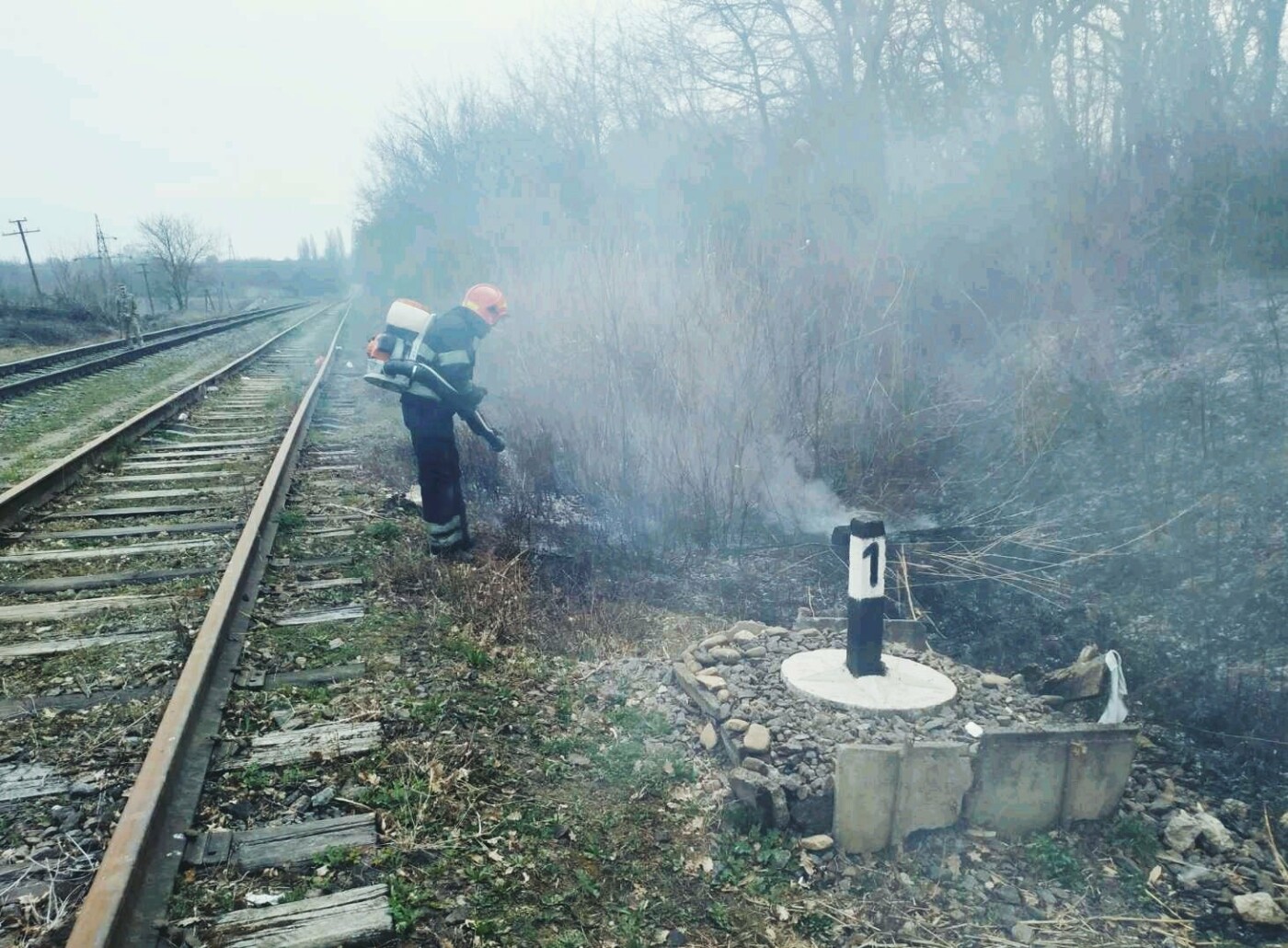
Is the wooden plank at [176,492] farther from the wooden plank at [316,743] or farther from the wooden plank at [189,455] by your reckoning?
the wooden plank at [316,743]

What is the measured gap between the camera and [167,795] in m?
2.86

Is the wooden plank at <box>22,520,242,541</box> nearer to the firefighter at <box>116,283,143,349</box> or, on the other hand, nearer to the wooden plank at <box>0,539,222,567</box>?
the wooden plank at <box>0,539,222,567</box>

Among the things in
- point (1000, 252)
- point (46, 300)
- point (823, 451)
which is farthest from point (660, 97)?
point (46, 300)

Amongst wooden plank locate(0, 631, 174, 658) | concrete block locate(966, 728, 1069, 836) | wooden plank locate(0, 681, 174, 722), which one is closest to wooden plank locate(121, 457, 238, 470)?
wooden plank locate(0, 631, 174, 658)

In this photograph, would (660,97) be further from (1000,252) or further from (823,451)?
(823,451)

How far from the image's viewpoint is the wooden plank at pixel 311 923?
2383mm

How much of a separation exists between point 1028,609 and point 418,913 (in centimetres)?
477

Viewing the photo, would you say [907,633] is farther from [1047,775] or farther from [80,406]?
[80,406]

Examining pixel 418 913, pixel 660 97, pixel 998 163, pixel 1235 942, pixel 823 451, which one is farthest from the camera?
pixel 660 97

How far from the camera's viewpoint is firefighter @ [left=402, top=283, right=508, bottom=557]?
566 centimetres

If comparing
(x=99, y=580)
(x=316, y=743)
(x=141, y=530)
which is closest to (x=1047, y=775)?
(x=316, y=743)

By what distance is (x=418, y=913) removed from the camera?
2.53 m

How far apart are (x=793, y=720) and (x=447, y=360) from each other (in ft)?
11.4

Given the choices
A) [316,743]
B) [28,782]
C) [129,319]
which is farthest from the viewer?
[129,319]
